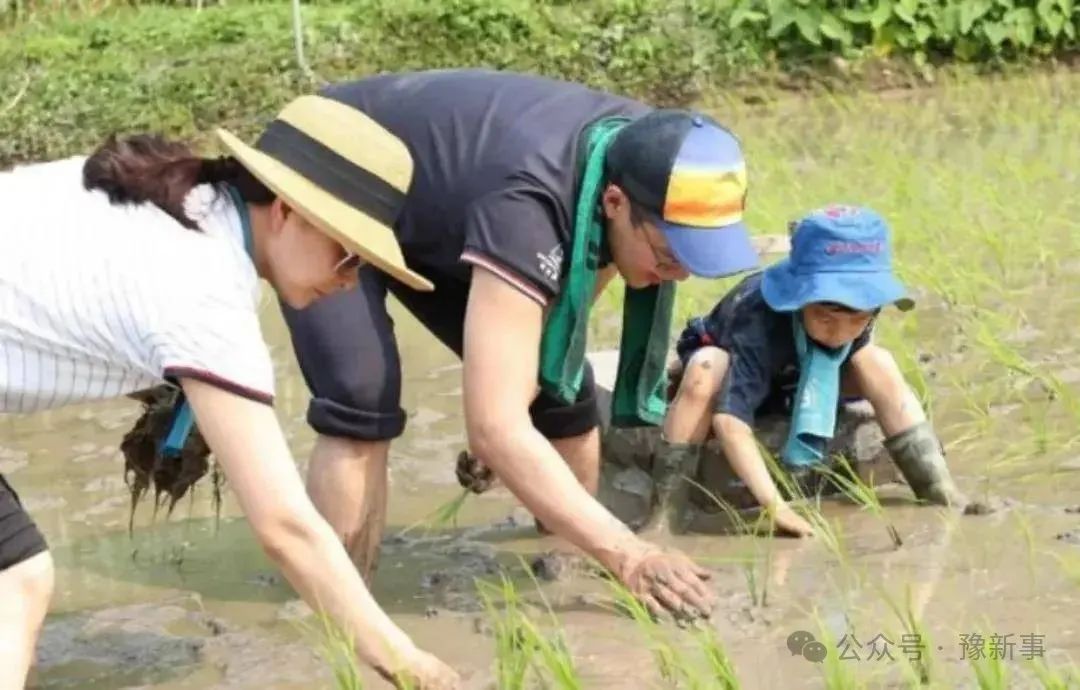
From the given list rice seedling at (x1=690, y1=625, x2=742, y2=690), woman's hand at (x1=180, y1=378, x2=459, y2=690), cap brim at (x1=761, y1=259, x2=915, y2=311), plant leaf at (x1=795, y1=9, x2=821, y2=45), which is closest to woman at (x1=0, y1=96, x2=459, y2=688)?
woman's hand at (x1=180, y1=378, x2=459, y2=690)

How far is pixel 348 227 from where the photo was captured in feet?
8.03

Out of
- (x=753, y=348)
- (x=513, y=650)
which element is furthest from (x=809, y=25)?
(x=513, y=650)

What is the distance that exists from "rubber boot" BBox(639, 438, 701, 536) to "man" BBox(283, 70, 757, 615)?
33 centimetres

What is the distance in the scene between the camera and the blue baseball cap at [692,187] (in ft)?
9.80

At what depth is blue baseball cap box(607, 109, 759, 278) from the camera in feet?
9.80

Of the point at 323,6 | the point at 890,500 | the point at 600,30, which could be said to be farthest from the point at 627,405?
the point at 323,6

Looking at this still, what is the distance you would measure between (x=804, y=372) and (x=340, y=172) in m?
1.55

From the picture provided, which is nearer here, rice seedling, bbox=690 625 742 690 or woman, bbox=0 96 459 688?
woman, bbox=0 96 459 688

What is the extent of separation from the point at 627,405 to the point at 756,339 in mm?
307

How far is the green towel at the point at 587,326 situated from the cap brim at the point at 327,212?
68 centimetres

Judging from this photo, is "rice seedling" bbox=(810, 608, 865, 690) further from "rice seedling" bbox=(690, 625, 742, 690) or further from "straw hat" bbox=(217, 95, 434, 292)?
"straw hat" bbox=(217, 95, 434, 292)

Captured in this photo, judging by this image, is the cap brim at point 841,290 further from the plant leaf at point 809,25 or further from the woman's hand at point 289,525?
the plant leaf at point 809,25

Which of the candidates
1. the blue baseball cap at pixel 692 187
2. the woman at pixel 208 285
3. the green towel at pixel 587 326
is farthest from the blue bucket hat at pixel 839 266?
the woman at pixel 208 285

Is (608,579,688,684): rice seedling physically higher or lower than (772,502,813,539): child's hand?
higher
